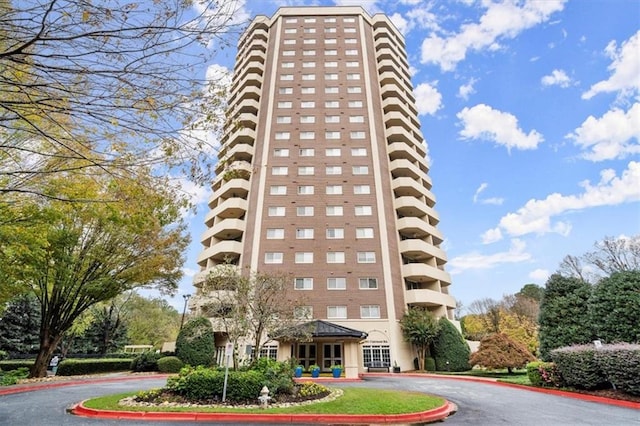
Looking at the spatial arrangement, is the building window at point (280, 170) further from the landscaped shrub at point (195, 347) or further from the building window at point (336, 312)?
the landscaped shrub at point (195, 347)

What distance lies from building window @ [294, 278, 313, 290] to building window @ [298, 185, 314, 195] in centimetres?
927

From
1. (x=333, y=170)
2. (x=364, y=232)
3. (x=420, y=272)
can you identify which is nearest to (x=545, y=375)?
(x=420, y=272)

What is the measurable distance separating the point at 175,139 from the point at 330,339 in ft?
75.8

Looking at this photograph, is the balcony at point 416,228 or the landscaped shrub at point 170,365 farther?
the balcony at point 416,228

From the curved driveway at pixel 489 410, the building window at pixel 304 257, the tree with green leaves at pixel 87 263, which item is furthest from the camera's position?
the building window at pixel 304 257

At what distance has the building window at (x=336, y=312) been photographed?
31.0 metres

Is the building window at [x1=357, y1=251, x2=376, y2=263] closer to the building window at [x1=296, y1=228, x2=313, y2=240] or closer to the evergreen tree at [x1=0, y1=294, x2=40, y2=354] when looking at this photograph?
the building window at [x1=296, y1=228, x2=313, y2=240]

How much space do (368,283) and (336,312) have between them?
3942 mm

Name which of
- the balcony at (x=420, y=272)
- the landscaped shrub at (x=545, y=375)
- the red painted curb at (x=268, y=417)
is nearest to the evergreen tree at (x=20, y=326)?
the red painted curb at (x=268, y=417)

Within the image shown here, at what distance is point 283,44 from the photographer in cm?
4822

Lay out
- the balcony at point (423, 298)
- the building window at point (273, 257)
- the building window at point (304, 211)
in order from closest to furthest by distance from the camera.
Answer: the balcony at point (423, 298) → the building window at point (273, 257) → the building window at point (304, 211)

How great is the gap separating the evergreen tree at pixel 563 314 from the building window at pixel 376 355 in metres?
13.7

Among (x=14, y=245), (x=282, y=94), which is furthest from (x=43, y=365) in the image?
(x=282, y=94)

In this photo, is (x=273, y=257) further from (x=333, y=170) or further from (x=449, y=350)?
(x=449, y=350)
